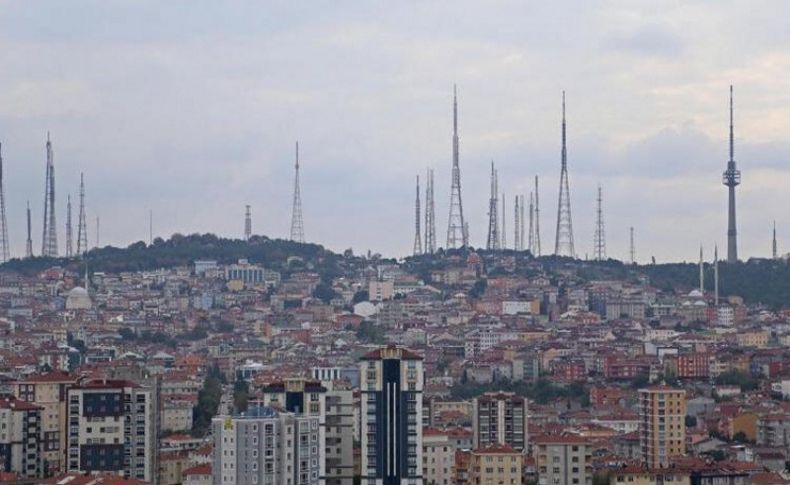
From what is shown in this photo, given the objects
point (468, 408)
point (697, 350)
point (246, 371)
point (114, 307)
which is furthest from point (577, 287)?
point (468, 408)

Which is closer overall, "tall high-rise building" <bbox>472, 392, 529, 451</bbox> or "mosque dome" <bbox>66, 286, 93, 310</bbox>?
"tall high-rise building" <bbox>472, 392, 529, 451</bbox>

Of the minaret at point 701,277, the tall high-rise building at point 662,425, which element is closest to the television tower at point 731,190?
the minaret at point 701,277

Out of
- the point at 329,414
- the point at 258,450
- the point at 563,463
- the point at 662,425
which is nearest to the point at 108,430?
the point at 329,414

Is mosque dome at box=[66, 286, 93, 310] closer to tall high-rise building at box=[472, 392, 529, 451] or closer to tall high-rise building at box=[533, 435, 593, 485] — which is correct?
tall high-rise building at box=[472, 392, 529, 451]

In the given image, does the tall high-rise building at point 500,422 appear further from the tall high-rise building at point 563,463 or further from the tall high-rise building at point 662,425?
the tall high-rise building at point 563,463

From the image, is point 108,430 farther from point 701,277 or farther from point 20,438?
point 701,277

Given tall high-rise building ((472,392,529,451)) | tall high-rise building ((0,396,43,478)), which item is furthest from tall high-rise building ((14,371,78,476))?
tall high-rise building ((472,392,529,451))
